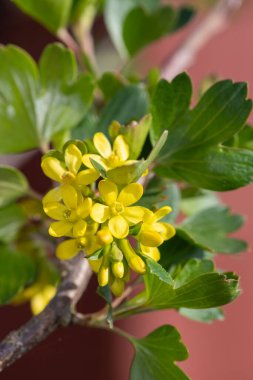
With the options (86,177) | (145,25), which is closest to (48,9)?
(145,25)

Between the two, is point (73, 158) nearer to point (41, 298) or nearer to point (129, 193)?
point (129, 193)

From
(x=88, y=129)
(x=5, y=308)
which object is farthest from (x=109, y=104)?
(x=5, y=308)

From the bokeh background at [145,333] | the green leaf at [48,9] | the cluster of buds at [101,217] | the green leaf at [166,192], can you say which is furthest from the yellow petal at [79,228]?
the bokeh background at [145,333]

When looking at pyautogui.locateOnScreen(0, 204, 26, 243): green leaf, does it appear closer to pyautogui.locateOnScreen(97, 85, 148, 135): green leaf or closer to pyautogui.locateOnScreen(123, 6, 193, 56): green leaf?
pyautogui.locateOnScreen(97, 85, 148, 135): green leaf

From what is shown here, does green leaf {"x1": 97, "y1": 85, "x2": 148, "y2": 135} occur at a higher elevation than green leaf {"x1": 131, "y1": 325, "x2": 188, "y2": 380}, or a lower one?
higher

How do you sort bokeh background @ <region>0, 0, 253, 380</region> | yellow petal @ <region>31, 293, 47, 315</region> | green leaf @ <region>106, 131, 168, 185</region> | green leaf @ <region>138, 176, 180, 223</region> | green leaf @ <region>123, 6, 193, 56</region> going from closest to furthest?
green leaf @ <region>106, 131, 168, 185</region> → green leaf @ <region>138, 176, 180, 223</region> → yellow petal @ <region>31, 293, 47, 315</region> → green leaf @ <region>123, 6, 193, 56</region> → bokeh background @ <region>0, 0, 253, 380</region>

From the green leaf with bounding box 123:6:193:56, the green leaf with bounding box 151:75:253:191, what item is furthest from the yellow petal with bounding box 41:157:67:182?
the green leaf with bounding box 123:6:193:56

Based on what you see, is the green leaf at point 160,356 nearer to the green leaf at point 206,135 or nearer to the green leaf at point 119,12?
the green leaf at point 206,135
